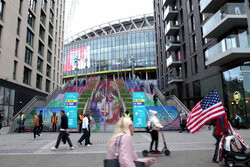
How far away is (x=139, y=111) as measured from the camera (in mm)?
15977

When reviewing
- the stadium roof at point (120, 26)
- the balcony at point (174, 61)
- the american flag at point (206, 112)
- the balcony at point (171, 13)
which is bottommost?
the american flag at point (206, 112)

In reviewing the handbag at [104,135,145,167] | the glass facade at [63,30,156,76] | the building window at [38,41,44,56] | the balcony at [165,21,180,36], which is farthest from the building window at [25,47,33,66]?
the glass facade at [63,30,156,76]

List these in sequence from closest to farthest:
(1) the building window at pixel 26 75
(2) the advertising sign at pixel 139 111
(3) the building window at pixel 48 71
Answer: (2) the advertising sign at pixel 139 111, (1) the building window at pixel 26 75, (3) the building window at pixel 48 71

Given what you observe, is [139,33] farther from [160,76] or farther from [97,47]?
[160,76]

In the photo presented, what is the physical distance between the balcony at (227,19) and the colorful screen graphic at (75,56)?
6154cm

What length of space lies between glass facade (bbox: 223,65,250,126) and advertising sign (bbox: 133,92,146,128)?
8736 mm

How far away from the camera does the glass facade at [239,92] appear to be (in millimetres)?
16812

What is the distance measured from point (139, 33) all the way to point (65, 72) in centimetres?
3565

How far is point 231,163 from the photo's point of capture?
531 centimetres

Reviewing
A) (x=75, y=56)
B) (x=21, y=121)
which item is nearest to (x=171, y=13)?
(x=21, y=121)

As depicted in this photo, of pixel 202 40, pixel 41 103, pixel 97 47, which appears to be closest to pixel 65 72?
pixel 97 47

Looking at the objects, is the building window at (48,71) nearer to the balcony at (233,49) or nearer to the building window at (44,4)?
the building window at (44,4)

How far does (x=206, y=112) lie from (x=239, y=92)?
44.3ft

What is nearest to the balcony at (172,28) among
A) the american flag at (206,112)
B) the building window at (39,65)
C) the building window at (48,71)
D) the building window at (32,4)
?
the building window at (32,4)
